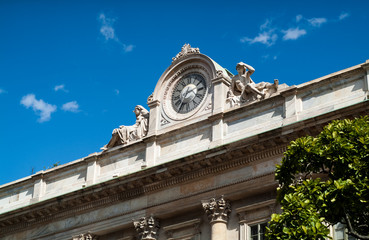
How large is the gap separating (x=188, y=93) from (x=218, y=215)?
7.11 metres

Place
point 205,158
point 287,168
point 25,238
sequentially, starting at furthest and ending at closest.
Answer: point 25,238 < point 205,158 < point 287,168

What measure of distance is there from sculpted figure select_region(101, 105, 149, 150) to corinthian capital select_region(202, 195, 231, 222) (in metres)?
6.45

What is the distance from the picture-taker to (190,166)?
38.1 m

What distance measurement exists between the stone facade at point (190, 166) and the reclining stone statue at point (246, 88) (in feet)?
0.22

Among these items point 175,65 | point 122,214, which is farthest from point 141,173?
point 175,65

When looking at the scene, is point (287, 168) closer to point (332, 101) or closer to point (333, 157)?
point (333, 157)

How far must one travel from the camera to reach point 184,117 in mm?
40938

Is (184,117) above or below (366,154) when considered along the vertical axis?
above

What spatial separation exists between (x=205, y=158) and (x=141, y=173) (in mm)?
3427

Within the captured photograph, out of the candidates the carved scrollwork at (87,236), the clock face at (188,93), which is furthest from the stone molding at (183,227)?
the clock face at (188,93)

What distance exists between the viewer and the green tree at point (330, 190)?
79.4 ft

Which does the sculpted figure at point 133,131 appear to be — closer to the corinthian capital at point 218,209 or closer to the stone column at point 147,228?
the stone column at point 147,228

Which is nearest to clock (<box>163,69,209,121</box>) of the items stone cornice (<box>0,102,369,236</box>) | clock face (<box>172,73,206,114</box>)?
clock face (<box>172,73,206,114</box>)

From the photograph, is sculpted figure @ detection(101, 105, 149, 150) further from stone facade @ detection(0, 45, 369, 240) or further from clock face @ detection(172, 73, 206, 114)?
clock face @ detection(172, 73, 206, 114)
